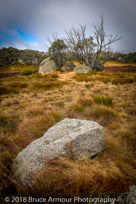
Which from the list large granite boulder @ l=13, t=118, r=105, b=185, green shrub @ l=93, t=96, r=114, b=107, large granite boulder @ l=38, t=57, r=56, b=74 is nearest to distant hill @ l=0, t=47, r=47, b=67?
large granite boulder @ l=38, t=57, r=56, b=74

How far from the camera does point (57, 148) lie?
1375mm

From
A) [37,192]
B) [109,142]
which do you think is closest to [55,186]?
[37,192]

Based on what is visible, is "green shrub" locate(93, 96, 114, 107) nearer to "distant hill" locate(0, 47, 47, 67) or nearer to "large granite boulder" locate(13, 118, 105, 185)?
"large granite boulder" locate(13, 118, 105, 185)

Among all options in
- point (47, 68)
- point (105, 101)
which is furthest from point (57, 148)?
point (47, 68)

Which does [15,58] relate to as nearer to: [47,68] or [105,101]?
[47,68]

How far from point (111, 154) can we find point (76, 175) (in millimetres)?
825

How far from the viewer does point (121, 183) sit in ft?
3.49

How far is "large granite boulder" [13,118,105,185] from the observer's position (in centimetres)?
124

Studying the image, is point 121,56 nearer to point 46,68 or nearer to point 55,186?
point 46,68

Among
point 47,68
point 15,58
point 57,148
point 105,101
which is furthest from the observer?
point 15,58

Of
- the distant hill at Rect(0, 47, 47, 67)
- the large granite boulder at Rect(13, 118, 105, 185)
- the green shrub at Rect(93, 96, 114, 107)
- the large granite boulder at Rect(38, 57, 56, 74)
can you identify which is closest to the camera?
the large granite boulder at Rect(13, 118, 105, 185)

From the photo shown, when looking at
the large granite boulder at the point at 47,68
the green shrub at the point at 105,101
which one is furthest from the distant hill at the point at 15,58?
the green shrub at the point at 105,101

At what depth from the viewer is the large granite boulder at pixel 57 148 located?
1241 millimetres

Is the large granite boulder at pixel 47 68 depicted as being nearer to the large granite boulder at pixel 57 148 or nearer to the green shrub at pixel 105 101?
the green shrub at pixel 105 101
